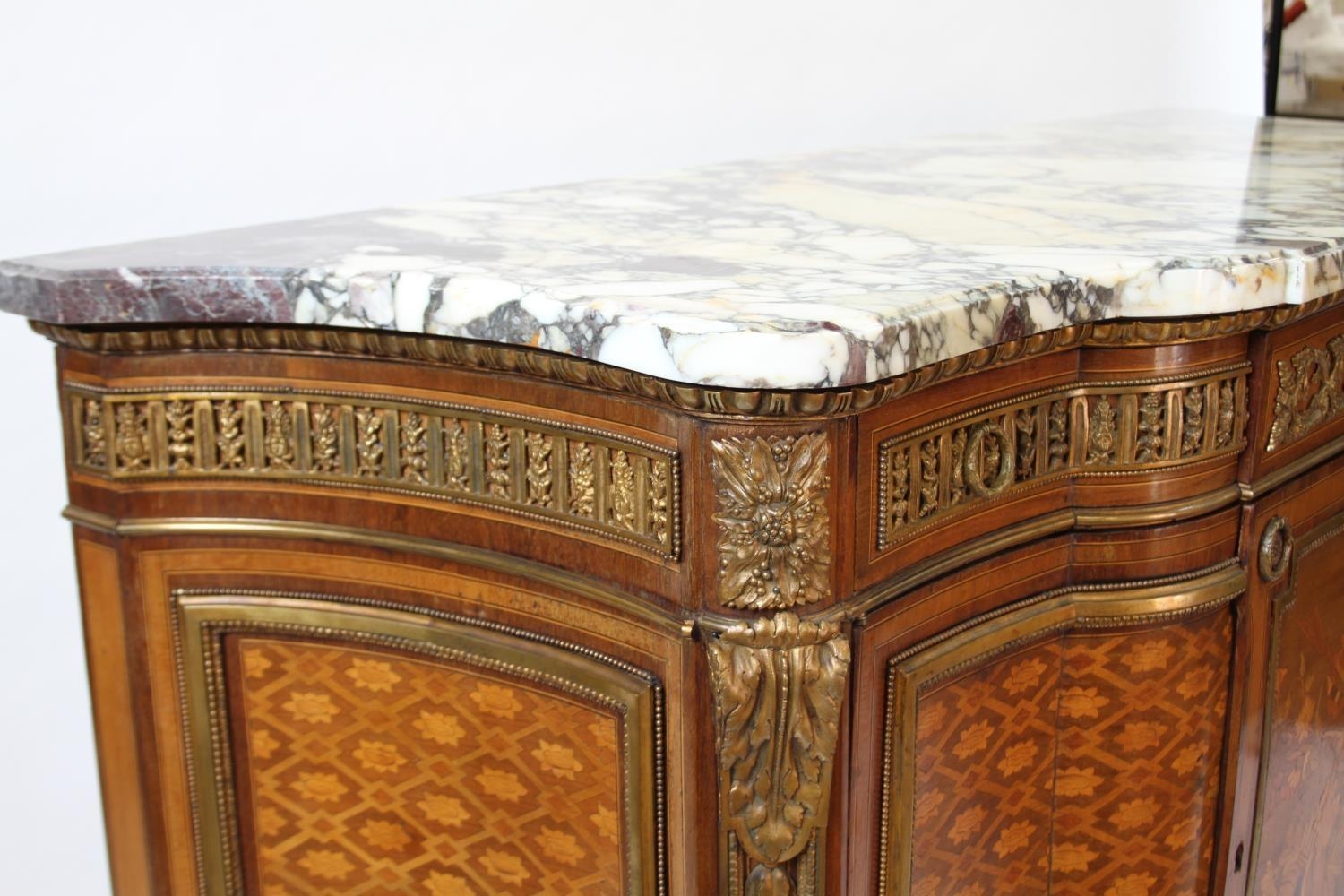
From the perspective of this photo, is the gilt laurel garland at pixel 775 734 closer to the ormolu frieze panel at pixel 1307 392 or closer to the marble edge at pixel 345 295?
the marble edge at pixel 345 295

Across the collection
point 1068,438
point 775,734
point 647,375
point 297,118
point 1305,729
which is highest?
point 297,118

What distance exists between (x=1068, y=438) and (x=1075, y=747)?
0.86 ft

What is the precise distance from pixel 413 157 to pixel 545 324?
1.28 metres

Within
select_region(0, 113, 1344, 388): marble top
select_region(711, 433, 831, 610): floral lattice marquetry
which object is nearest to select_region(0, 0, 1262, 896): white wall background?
select_region(0, 113, 1344, 388): marble top

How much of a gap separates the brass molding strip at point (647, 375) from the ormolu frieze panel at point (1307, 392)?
0.20 feet

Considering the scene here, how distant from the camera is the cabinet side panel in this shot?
52.1 inches

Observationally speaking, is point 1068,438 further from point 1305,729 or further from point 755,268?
point 1305,729

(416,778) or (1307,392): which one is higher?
(1307,392)

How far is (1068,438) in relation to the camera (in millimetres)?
1255

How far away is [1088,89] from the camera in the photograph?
3.04m

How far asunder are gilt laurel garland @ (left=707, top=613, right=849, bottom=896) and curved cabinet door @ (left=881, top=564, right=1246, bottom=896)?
0.12m

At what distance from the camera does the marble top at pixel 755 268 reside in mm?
995

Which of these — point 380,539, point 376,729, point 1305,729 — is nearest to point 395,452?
point 380,539

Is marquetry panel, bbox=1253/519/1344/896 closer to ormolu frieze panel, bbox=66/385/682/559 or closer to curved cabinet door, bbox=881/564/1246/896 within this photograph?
curved cabinet door, bbox=881/564/1246/896
